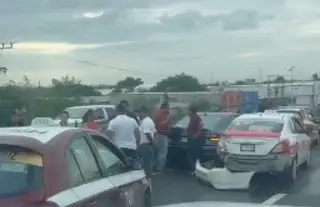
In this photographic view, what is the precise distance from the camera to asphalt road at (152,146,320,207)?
14.6 m

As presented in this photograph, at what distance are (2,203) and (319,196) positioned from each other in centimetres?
1006

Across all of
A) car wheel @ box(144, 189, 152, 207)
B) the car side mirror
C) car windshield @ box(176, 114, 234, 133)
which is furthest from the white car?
the car side mirror

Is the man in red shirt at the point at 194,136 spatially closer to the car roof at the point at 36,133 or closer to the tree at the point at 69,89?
the car roof at the point at 36,133

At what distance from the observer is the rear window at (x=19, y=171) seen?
643cm

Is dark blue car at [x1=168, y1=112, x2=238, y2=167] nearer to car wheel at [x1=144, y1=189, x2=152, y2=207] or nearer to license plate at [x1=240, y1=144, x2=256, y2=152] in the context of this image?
license plate at [x1=240, y1=144, x2=256, y2=152]

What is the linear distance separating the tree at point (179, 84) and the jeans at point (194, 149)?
6074cm

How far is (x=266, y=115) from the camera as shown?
17922 mm

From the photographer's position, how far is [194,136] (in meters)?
19.3

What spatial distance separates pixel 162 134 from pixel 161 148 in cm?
39

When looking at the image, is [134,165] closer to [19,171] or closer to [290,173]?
[19,171]

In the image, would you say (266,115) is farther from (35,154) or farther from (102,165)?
(35,154)

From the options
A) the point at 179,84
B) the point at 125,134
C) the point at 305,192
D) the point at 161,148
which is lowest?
the point at 305,192

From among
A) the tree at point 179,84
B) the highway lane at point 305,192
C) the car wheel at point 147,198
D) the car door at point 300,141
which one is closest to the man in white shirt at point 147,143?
the highway lane at point 305,192

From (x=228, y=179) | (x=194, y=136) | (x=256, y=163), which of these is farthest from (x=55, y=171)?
(x=194, y=136)
